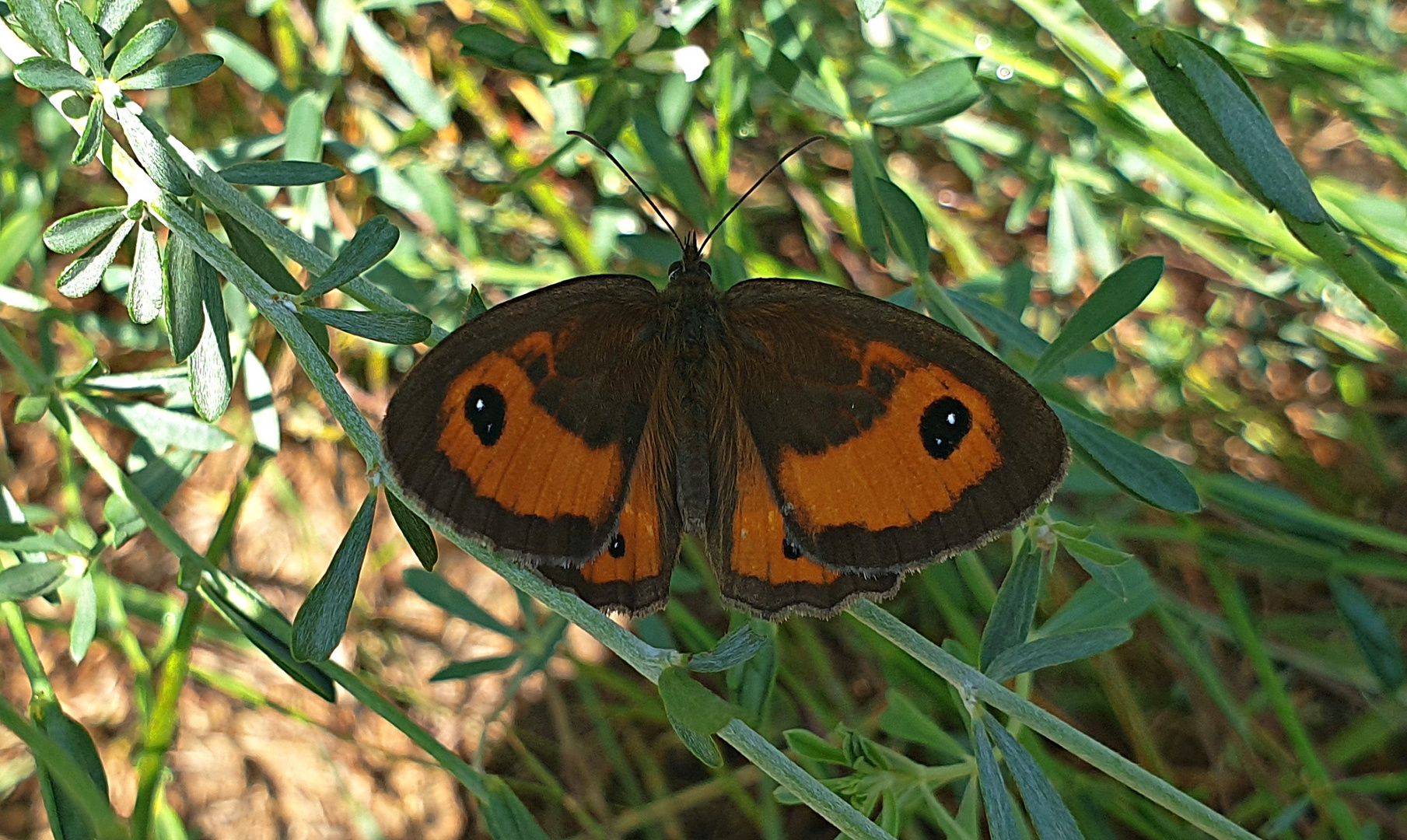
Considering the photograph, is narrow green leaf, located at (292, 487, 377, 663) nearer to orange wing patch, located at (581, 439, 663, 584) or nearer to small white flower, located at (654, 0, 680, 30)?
orange wing patch, located at (581, 439, 663, 584)

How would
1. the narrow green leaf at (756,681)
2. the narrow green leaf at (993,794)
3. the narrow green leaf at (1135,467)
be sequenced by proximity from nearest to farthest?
1. the narrow green leaf at (993,794)
2. the narrow green leaf at (1135,467)
3. the narrow green leaf at (756,681)

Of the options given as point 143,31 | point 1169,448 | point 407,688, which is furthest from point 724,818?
point 143,31

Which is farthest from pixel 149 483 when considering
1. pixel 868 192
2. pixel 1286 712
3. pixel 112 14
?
pixel 1286 712

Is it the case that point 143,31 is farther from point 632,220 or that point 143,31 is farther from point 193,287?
point 632,220

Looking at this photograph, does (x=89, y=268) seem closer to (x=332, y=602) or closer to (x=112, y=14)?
(x=112, y=14)

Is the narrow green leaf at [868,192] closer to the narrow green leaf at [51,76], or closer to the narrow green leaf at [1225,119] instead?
the narrow green leaf at [1225,119]

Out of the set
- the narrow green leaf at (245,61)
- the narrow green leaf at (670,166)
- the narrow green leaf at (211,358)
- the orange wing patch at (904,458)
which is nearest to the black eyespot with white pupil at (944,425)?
the orange wing patch at (904,458)
